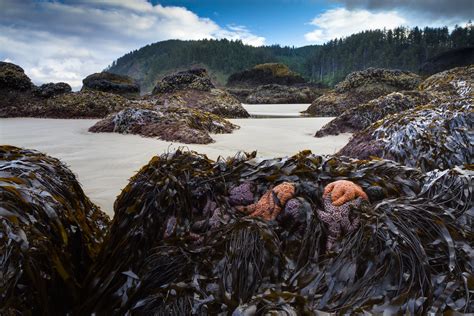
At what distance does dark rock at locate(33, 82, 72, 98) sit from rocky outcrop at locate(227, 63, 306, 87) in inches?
1424

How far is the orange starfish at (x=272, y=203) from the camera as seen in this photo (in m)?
1.59

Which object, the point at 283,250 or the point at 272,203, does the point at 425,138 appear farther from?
the point at 283,250

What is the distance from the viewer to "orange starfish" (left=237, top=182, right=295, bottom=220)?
62.5 inches

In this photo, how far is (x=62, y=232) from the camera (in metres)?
1.42

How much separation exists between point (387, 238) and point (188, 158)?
1.08 m

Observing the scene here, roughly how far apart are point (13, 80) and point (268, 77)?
1520 inches

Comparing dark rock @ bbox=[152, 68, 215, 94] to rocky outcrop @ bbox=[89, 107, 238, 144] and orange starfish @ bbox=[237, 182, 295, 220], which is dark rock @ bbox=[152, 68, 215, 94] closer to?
rocky outcrop @ bbox=[89, 107, 238, 144]

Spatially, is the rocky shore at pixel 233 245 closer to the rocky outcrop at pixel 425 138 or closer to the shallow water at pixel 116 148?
the shallow water at pixel 116 148

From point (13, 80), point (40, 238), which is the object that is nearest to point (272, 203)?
point (40, 238)

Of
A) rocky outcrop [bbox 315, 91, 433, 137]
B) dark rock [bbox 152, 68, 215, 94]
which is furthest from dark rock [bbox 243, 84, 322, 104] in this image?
rocky outcrop [bbox 315, 91, 433, 137]

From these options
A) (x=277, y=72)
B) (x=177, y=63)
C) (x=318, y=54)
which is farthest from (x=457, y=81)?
(x=177, y=63)

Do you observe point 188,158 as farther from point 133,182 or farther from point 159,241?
point 159,241

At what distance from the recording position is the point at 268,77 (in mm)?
47625

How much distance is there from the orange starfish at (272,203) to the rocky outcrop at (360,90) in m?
9.93
